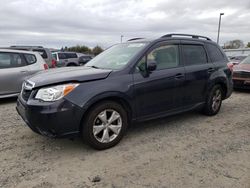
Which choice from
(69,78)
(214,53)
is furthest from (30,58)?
(214,53)

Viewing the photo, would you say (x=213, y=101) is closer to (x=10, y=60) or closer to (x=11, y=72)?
(x=11, y=72)

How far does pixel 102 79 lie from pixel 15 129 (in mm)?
2119

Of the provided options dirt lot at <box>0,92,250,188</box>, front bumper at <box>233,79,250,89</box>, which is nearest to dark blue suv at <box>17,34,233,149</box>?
dirt lot at <box>0,92,250,188</box>

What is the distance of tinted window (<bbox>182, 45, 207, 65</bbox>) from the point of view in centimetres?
496

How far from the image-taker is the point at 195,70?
4.98 metres

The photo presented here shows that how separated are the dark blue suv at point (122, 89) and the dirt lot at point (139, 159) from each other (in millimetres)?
359

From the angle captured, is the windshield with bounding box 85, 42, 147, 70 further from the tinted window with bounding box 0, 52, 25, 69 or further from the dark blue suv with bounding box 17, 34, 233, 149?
the tinted window with bounding box 0, 52, 25, 69

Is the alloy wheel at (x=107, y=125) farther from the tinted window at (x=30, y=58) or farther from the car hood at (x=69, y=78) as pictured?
the tinted window at (x=30, y=58)

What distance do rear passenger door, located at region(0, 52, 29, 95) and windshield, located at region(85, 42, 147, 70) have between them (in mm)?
3177

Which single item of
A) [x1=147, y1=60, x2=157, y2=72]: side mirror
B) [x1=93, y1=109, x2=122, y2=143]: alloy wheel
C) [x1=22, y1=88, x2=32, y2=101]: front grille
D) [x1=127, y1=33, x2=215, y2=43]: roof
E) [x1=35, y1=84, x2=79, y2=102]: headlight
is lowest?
[x1=93, y1=109, x2=122, y2=143]: alloy wheel

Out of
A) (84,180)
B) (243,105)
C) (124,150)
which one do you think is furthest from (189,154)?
(243,105)

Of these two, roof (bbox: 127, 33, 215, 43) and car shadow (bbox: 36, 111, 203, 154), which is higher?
roof (bbox: 127, 33, 215, 43)

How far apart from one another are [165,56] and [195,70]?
2.61 ft

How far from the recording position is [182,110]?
485cm
